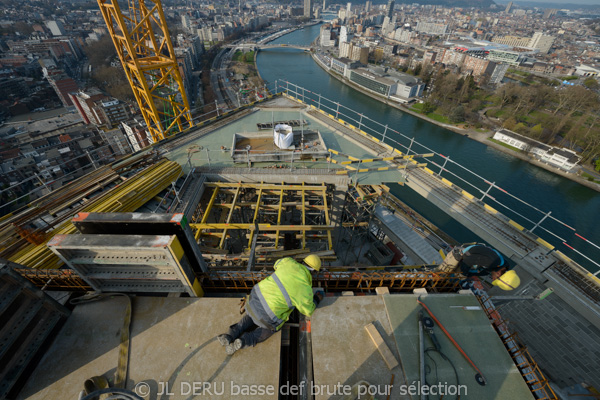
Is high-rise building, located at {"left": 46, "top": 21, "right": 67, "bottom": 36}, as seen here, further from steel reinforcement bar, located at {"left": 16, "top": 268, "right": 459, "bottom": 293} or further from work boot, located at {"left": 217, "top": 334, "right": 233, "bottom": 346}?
work boot, located at {"left": 217, "top": 334, "right": 233, "bottom": 346}

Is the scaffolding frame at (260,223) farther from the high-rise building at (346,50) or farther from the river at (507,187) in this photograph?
the high-rise building at (346,50)

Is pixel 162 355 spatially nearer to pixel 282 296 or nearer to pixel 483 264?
pixel 282 296

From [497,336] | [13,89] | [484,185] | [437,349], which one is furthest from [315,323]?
[13,89]

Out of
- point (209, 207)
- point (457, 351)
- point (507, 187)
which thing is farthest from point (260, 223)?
point (507, 187)

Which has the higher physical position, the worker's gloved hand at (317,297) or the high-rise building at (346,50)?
the worker's gloved hand at (317,297)

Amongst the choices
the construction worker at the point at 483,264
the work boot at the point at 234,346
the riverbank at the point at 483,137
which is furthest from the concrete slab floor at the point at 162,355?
the riverbank at the point at 483,137

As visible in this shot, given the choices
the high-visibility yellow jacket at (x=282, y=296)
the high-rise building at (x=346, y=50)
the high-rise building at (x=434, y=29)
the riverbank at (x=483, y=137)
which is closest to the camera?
the high-visibility yellow jacket at (x=282, y=296)

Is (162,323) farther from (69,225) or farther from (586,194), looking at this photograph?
(586,194)
